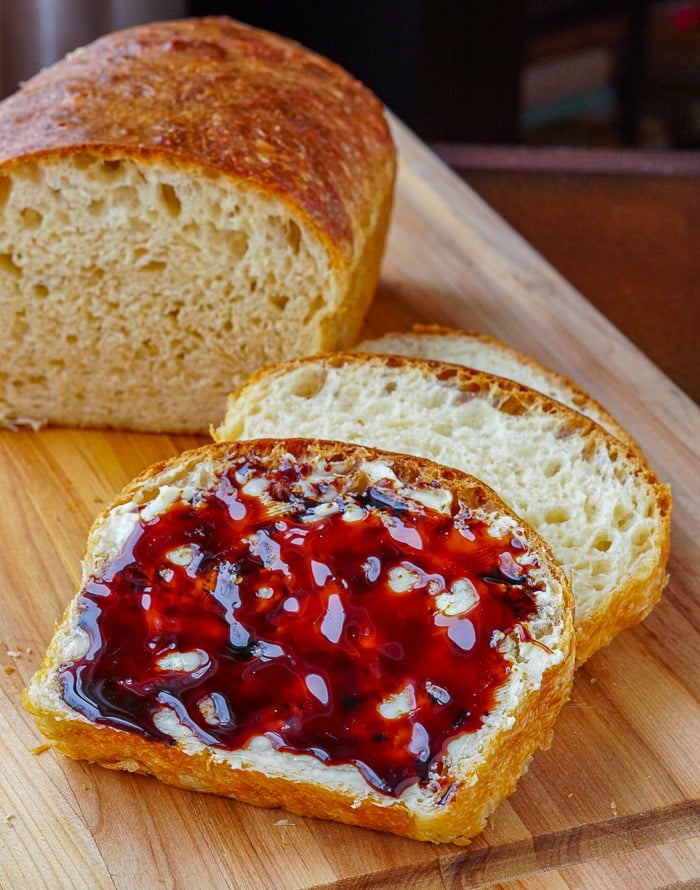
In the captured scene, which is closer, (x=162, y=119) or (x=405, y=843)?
(x=405, y=843)

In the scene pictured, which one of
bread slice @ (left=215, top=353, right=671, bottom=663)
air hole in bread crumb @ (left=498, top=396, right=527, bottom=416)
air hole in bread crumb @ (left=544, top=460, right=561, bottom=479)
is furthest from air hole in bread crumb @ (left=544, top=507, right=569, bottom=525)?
air hole in bread crumb @ (left=498, top=396, right=527, bottom=416)

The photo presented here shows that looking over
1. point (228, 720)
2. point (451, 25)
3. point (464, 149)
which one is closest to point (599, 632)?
point (228, 720)

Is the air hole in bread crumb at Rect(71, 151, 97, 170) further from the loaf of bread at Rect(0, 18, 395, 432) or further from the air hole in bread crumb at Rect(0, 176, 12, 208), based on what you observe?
the air hole in bread crumb at Rect(0, 176, 12, 208)

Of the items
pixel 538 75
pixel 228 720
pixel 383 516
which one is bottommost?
pixel 538 75

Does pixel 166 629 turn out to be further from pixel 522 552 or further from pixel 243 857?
pixel 522 552

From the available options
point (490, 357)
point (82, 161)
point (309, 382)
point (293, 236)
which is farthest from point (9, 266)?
point (490, 357)

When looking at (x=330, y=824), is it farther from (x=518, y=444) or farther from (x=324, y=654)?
(x=518, y=444)
